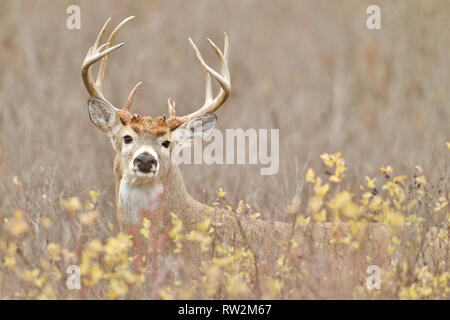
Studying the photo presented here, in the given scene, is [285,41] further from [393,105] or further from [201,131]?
[201,131]

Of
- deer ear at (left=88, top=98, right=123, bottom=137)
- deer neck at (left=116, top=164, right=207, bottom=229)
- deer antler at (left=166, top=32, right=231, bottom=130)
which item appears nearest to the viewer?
deer neck at (left=116, top=164, right=207, bottom=229)

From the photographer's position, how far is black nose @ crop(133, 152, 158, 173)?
6461 mm

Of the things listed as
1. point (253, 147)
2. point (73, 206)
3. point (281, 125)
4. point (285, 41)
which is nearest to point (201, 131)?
point (73, 206)

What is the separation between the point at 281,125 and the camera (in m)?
14.9

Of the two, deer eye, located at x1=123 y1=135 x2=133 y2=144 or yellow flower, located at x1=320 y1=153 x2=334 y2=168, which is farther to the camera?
deer eye, located at x1=123 y1=135 x2=133 y2=144

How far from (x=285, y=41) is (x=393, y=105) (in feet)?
16.7

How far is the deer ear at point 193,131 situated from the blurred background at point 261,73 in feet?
7.95

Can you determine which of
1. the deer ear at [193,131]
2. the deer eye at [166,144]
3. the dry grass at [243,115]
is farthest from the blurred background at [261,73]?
the deer eye at [166,144]

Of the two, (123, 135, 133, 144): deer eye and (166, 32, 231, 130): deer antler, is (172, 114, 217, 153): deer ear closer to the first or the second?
(166, 32, 231, 130): deer antler

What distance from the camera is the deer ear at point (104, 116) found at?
7.06 m

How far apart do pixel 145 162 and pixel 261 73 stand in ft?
42.6

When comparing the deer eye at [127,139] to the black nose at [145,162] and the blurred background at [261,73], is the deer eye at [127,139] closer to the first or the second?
the black nose at [145,162]

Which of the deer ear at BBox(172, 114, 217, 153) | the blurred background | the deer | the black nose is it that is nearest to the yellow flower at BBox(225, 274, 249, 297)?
the deer

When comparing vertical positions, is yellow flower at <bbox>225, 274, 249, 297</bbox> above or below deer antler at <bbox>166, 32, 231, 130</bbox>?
below
